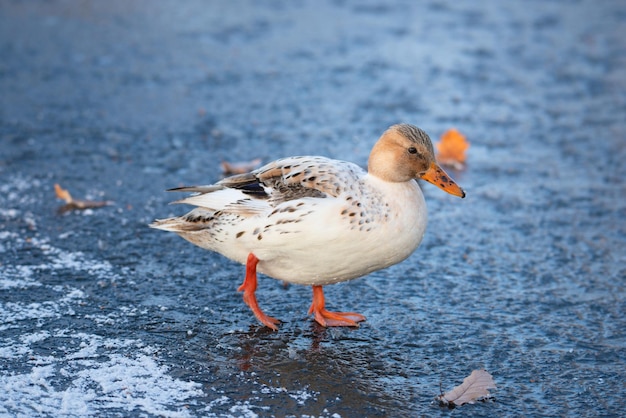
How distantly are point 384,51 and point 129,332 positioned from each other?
6220 millimetres

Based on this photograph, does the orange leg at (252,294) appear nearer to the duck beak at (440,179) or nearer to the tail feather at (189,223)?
the tail feather at (189,223)

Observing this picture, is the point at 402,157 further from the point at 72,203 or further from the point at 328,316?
the point at 72,203

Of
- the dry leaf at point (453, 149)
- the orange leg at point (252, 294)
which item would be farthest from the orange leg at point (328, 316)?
the dry leaf at point (453, 149)

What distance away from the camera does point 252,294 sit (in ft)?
15.5

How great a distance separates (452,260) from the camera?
5.66 metres

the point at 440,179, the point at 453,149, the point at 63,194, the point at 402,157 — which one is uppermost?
the point at 402,157

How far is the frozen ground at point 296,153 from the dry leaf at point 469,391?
0.05m

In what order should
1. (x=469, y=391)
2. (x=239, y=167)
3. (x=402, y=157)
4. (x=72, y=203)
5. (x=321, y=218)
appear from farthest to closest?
(x=239, y=167) < (x=72, y=203) < (x=402, y=157) < (x=321, y=218) < (x=469, y=391)

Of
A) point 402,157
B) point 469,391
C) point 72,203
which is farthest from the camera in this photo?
point 72,203

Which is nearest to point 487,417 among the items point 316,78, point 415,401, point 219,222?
point 415,401

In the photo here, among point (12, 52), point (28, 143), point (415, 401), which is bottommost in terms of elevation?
point (415, 401)

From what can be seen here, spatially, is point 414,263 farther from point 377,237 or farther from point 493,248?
point 377,237

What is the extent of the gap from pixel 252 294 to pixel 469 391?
1.34m

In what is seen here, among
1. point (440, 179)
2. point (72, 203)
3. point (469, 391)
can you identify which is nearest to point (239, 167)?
point (72, 203)
